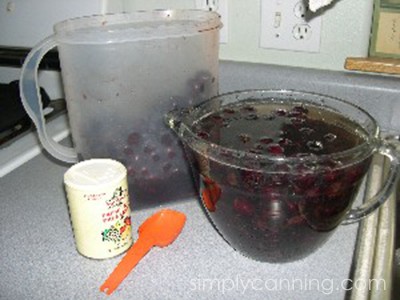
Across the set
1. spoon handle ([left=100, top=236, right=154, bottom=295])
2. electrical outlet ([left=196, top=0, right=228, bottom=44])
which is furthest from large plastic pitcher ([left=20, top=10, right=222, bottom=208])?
electrical outlet ([left=196, top=0, right=228, bottom=44])

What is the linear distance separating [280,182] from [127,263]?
0.23m

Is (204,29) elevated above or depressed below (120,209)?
above

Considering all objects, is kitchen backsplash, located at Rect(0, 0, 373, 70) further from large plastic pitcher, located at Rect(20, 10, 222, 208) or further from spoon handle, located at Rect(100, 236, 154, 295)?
spoon handle, located at Rect(100, 236, 154, 295)

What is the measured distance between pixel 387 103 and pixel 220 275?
0.48m

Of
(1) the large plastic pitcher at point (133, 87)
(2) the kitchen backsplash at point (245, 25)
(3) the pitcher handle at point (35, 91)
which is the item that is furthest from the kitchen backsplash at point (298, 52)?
(3) the pitcher handle at point (35, 91)

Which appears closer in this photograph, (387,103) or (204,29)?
(204,29)

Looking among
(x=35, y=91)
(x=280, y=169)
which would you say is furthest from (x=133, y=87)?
(x=280, y=169)

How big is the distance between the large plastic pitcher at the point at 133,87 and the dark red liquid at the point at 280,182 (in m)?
0.08

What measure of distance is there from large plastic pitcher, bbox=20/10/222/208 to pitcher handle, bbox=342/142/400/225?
0.26 meters

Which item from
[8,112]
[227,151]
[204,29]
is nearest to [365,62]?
[204,29]

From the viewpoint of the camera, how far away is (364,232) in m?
0.61

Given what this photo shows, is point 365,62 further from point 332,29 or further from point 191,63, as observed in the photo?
point 191,63

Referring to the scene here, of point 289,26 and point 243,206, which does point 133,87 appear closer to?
point 243,206

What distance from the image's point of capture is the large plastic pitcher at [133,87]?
1.98ft
